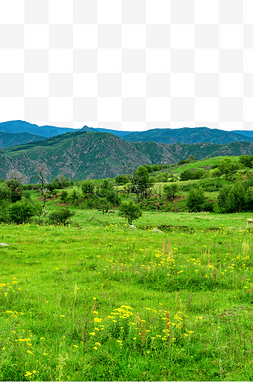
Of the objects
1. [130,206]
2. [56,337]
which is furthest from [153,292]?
[130,206]

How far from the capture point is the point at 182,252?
12.7 metres

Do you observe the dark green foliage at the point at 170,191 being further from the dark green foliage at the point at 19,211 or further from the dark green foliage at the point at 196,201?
the dark green foliage at the point at 19,211

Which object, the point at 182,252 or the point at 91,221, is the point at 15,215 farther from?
the point at 182,252

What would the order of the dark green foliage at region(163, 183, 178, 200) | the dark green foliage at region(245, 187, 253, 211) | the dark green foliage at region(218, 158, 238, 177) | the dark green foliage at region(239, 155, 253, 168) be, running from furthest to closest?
the dark green foliage at region(239, 155, 253, 168), the dark green foliage at region(218, 158, 238, 177), the dark green foliage at region(163, 183, 178, 200), the dark green foliage at region(245, 187, 253, 211)

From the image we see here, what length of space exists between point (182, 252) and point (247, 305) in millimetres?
5712

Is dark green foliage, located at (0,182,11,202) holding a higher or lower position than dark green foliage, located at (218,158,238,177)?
lower

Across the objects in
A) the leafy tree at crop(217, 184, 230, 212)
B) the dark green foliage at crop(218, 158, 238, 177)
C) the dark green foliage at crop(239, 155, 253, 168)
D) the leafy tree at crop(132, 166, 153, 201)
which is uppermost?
the dark green foliage at crop(239, 155, 253, 168)

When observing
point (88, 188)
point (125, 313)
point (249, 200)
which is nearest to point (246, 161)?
point (249, 200)

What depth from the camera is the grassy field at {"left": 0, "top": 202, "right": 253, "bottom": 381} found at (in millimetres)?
4562

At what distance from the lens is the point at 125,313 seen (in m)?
5.95

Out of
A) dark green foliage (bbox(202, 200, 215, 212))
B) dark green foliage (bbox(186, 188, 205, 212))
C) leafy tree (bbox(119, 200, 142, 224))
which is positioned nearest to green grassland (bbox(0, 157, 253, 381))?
leafy tree (bbox(119, 200, 142, 224))

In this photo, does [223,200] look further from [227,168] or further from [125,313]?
[125,313]

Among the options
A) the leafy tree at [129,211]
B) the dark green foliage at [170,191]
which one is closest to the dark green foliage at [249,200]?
the dark green foliage at [170,191]

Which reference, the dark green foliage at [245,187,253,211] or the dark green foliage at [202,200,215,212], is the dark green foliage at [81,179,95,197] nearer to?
the dark green foliage at [202,200,215,212]
